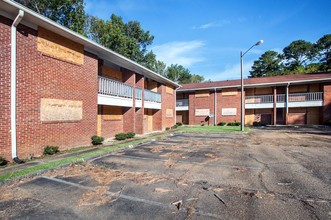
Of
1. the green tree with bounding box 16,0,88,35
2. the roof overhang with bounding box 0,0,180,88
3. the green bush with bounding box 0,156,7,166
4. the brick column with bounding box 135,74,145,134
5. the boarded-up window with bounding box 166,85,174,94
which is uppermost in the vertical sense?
the green tree with bounding box 16,0,88,35

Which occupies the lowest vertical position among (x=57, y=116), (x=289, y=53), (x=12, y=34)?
(x=57, y=116)

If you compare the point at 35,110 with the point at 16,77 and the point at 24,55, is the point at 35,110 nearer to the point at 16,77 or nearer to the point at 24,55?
the point at 16,77

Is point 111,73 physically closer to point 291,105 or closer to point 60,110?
point 60,110

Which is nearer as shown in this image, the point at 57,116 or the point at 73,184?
the point at 73,184

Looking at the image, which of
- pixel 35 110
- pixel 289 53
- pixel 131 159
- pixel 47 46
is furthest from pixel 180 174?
pixel 289 53

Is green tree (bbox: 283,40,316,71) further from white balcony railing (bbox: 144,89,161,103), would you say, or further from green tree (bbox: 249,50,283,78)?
white balcony railing (bbox: 144,89,161,103)

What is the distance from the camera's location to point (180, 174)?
520cm

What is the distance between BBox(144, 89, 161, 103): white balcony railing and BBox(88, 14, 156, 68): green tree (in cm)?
1383

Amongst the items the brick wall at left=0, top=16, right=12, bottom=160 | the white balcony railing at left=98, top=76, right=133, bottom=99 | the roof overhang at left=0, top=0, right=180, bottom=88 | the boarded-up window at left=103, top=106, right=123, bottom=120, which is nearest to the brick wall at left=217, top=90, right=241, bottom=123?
the roof overhang at left=0, top=0, right=180, bottom=88

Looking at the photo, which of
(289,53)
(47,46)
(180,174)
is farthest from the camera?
(289,53)

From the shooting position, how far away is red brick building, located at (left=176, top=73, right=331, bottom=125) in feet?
77.0

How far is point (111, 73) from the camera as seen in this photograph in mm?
14180

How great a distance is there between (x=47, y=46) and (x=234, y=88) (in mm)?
24738

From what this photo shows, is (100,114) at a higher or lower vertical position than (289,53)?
lower
